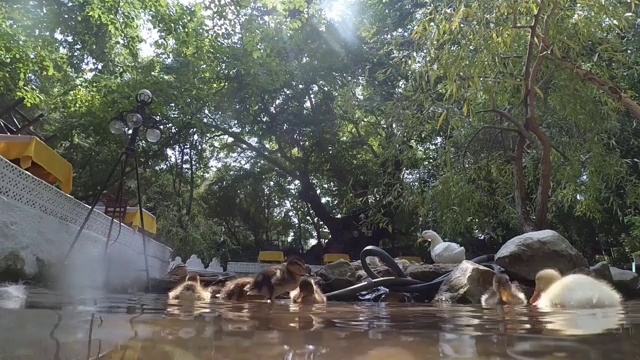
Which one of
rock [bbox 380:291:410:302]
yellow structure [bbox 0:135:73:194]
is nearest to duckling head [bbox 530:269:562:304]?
rock [bbox 380:291:410:302]

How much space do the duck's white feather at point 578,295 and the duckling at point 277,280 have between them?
7.64 feet

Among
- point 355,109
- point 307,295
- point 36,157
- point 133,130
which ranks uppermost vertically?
point 355,109

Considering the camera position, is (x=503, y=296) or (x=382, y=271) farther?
(x=382, y=271)

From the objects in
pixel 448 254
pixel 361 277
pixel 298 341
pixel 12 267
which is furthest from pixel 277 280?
pixel 12 267

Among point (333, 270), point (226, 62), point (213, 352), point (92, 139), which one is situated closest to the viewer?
point (213, 352)

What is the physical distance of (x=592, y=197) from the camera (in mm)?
7637

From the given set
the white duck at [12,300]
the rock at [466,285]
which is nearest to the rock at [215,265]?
the rock at [466,285]

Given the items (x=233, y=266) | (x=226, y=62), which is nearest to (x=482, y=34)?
(x=226, y=62)

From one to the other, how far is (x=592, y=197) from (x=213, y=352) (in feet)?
26.0

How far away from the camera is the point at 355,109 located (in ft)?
44.8

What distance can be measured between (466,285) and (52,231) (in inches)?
274

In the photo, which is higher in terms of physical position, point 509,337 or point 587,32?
point 587,32

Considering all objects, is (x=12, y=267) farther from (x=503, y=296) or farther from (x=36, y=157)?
(x=503, y=296)

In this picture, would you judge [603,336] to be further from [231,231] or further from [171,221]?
[231,231]
